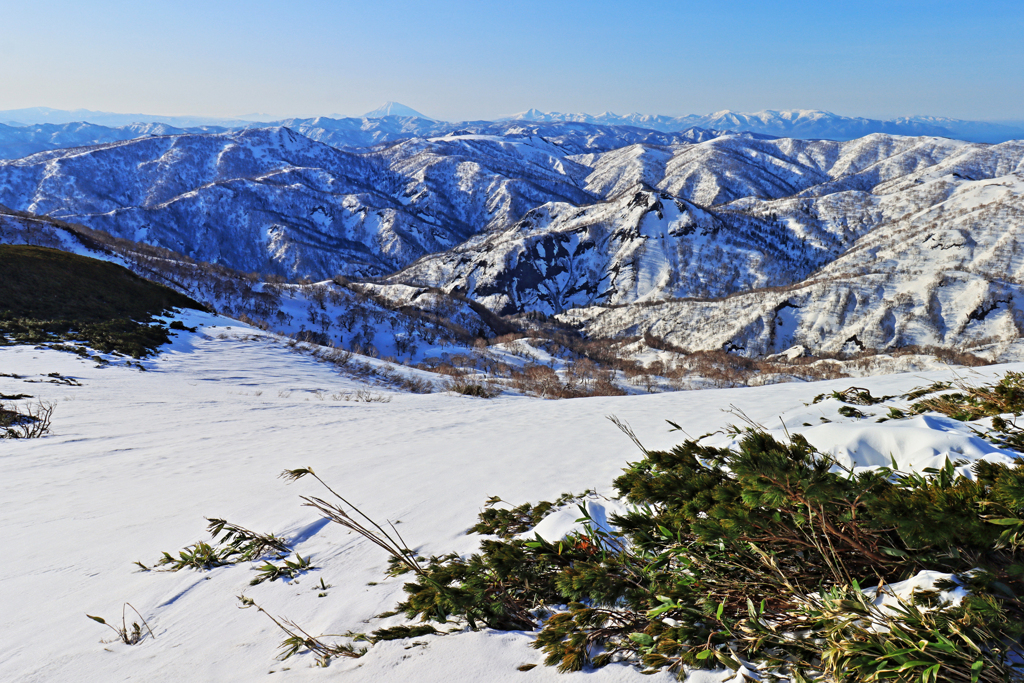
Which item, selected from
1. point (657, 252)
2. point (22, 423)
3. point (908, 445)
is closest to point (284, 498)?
point (908, 445)

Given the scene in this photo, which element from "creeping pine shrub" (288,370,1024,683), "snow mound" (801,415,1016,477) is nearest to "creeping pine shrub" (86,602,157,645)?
"creeping pine shrub" (288,370,1024,683)

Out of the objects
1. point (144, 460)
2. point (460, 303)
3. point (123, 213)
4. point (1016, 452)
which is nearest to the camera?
point (1016, 452)

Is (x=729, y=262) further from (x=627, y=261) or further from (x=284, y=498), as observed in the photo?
(x=284, y=498)

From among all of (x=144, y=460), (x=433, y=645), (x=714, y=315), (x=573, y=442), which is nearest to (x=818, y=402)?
(x=573, y=442)

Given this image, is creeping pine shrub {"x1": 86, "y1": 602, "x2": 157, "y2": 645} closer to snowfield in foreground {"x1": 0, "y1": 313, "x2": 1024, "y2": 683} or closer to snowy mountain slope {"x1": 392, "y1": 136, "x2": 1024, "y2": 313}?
snowfield in foreground {"x1": 0, "y1": 313, "x2": 1024, "y2": 683}

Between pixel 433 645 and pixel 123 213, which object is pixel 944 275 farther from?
pixel 123 213

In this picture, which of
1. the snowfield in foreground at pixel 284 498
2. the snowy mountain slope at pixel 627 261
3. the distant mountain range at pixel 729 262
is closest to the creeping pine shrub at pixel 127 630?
the snowfield in foreground at pixel 284 498
